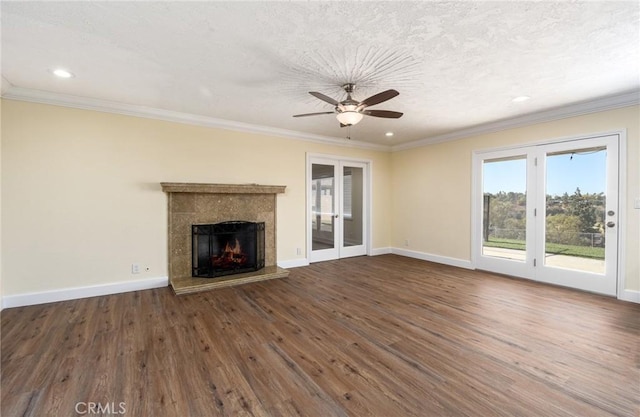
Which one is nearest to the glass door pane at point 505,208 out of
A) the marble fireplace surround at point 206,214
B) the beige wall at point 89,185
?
the marble fireplace surround at point 206,214

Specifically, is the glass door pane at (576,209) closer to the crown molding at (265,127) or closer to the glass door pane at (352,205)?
the crown molding at (265,127)

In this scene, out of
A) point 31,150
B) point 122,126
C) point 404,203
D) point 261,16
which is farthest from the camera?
point 404,203

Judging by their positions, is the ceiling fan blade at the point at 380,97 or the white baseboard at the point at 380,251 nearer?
the ceiling fan blade at the point at 380,97

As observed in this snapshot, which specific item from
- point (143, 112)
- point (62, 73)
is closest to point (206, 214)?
point (143, 112)

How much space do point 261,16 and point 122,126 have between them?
10.0 feet

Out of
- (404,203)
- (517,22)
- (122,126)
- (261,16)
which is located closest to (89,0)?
(261,16)

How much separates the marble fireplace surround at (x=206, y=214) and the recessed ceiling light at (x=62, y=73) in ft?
5.13

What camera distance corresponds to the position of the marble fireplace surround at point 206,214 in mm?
4117

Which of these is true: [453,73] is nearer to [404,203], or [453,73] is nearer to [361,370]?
[361,370]

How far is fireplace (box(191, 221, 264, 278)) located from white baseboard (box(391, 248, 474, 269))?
11.2 feet

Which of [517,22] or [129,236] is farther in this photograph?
[129,236]

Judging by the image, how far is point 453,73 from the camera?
293 centimetres

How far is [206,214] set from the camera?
4496mm

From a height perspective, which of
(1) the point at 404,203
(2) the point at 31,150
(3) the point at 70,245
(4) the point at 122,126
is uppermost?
(4) the point at 122,126
